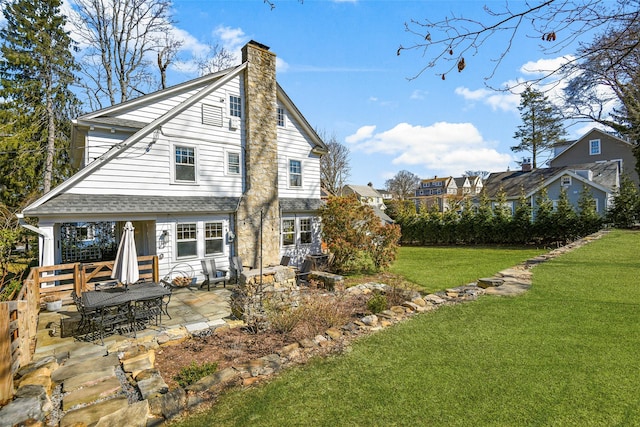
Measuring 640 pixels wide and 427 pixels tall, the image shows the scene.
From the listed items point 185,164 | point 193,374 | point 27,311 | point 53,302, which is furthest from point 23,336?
point 185,164

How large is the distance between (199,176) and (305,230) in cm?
554

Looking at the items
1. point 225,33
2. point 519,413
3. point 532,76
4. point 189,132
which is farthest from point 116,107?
point 519,413

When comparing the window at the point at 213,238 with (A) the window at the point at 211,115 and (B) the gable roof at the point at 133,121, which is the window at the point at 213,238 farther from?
(A) the window at the point at 211,115

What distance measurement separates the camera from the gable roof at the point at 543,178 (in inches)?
996

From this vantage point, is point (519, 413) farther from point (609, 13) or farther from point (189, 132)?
point (189, 132)

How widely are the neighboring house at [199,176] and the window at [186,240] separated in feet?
0.12

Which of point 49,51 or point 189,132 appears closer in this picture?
point 189,132

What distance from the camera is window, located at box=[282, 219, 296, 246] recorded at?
1437cm

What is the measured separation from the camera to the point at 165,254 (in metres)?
11.0

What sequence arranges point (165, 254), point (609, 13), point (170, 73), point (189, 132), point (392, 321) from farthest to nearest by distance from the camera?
point (170, 73) < point (189, 132) < point (165, 254) < point (392, 321) < point (609, 13)

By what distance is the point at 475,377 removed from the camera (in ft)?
13.2

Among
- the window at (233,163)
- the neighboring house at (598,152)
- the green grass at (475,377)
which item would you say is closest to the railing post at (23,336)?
the green grass at (475,377)

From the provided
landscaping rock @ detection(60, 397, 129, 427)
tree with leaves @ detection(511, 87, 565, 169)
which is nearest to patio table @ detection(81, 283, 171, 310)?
landscaping rock @ detection(60, 397, 129, 427)

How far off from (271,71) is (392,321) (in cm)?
1191
